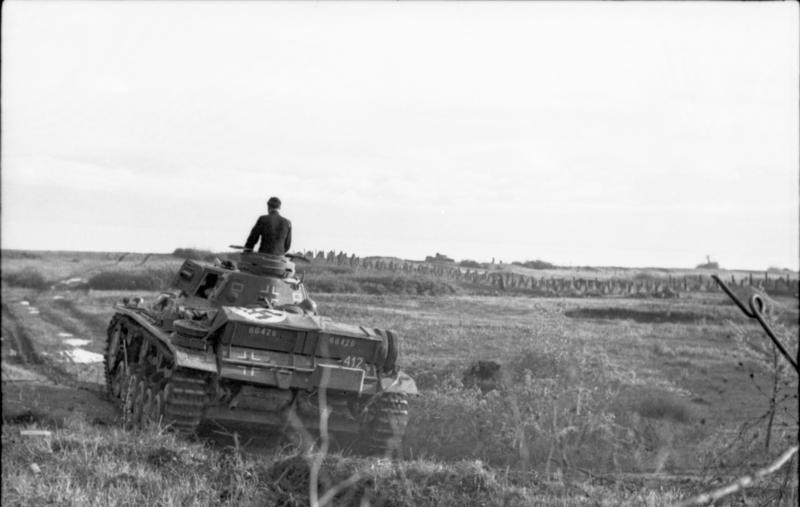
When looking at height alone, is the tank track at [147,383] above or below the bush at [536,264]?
below

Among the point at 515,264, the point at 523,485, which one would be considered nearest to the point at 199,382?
the point at 523,485

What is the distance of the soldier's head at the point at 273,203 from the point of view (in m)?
9.59

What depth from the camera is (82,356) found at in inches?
550

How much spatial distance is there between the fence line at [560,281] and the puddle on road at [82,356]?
4017mm

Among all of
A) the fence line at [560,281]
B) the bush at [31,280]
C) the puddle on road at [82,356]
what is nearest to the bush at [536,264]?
the fence line at [560,281]

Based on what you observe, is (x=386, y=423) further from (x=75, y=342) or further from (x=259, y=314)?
(x=75, y=342)

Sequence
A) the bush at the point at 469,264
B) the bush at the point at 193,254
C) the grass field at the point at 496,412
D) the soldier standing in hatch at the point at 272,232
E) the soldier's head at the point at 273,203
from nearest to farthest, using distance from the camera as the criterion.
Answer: the grass field at the point at 496,412 → the soldier's head at the point at 273,203 → the soldier standing in hatch at the point at 272,232 → the bush at the point at 193,254 → the bush at the point at 469,264

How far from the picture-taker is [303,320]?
9320 millimetres

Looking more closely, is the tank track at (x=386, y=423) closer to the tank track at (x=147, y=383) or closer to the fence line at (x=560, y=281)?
the tank track at (x=147, y=383)

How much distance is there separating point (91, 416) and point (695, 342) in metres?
11.1

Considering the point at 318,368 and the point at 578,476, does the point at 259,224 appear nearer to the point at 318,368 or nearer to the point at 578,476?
the point at 318,368

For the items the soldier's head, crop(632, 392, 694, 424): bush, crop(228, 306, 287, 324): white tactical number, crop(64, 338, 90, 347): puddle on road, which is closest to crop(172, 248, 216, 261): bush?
the soldier's head

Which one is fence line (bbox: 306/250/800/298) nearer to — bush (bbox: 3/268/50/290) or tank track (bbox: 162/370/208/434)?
tank track (bbox: 162/370/208/434)

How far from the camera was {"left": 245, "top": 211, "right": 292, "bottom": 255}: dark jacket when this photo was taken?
32.1 feet
